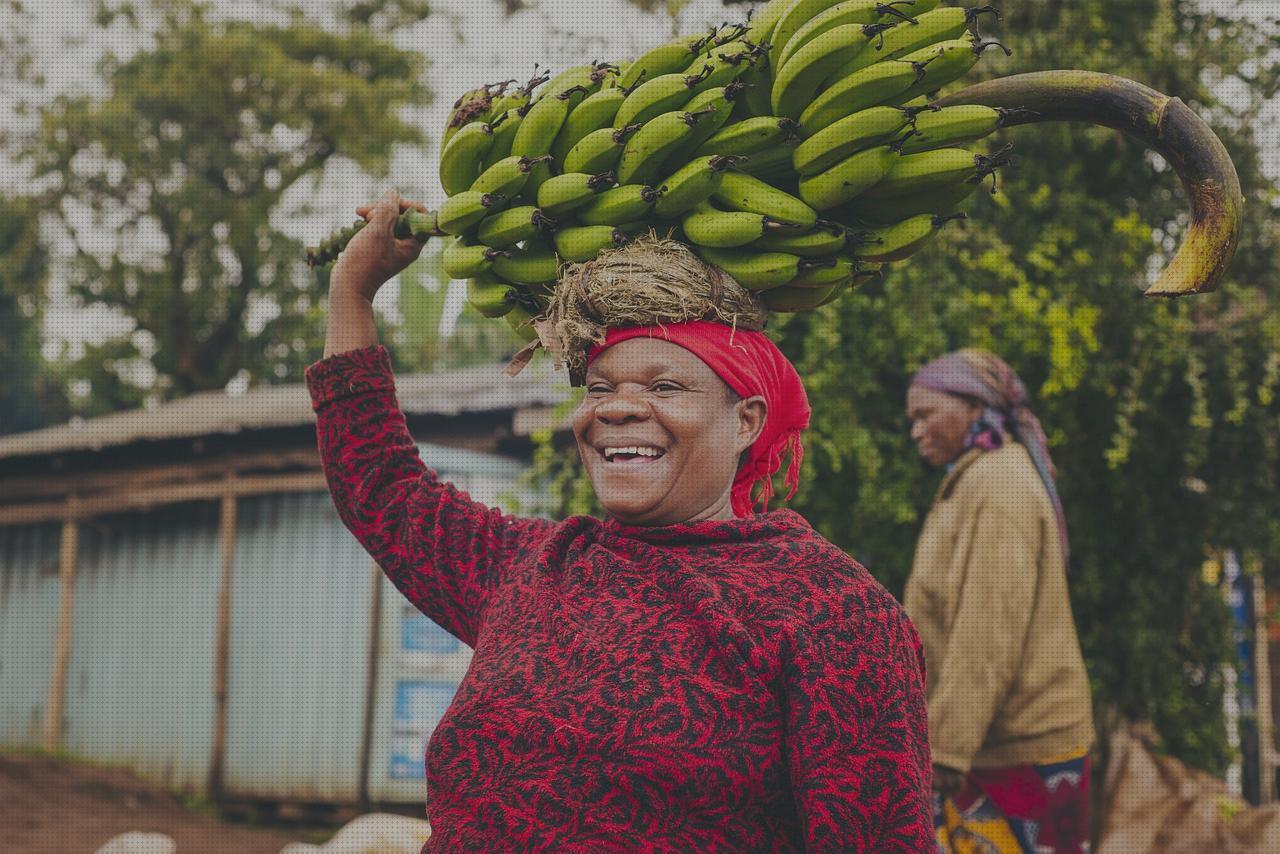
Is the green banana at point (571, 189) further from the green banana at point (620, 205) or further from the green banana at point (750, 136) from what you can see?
the green banana at point (750, 136)

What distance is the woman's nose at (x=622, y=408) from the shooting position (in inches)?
75.1

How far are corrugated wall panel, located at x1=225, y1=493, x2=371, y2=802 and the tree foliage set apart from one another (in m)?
3.62

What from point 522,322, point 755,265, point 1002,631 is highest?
point 755,265

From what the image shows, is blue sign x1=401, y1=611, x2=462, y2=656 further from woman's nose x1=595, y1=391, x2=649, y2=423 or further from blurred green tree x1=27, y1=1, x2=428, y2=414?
blurred green tree x1=27, y1=1, x2=428, y2=414

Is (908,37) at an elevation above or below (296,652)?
above

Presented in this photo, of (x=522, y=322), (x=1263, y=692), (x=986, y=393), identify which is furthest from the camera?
(x=1263, y=692)

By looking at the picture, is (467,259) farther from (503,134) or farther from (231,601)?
(231,601)

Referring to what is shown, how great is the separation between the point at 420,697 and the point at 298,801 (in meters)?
1.37

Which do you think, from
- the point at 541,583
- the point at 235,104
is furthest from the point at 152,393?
the point at 541,583

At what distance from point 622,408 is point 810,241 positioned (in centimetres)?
41

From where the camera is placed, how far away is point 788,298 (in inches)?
79.7

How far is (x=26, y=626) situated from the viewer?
11234mm

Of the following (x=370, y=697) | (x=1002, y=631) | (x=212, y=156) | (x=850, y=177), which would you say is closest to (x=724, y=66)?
(x=850, y=177)

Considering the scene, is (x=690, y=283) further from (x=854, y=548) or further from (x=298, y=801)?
(x=298, y=801)
